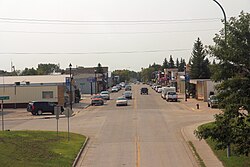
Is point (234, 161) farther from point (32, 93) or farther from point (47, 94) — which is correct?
point (32, 93)

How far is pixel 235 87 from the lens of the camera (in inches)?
648

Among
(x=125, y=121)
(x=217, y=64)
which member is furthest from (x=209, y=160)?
(x=125, y=121)

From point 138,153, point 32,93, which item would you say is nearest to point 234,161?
point 138,153

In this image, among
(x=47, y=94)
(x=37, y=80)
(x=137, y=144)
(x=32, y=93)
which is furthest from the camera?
(x=37, y=80)

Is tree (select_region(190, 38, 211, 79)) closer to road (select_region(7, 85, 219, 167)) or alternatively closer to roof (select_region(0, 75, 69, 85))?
roof (select_region(0, 75, 69, 85))

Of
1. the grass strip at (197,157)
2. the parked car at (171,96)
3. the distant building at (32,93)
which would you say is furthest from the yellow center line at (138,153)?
the parked car at (171,96)

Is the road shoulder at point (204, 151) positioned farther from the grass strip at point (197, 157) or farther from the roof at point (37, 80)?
the roof at point (37, 80)

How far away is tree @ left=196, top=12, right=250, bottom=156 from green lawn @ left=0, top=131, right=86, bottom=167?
691cm

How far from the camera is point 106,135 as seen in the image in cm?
3147

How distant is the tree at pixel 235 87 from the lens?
16.2 m

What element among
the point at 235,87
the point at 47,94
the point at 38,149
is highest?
the point at 235,87

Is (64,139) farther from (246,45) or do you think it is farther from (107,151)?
Answer: (246,45)

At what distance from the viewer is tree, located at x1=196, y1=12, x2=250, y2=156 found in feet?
53.1

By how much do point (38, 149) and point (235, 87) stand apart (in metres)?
10.5
